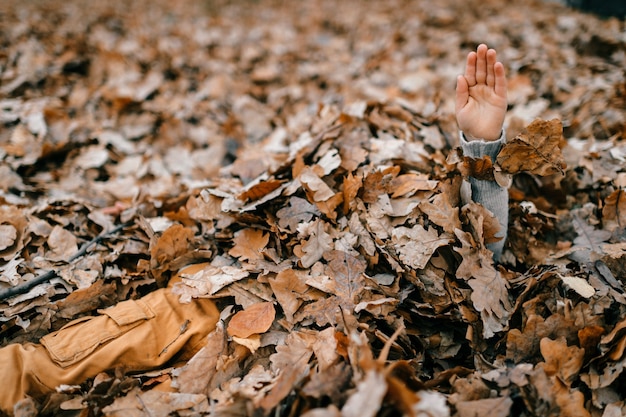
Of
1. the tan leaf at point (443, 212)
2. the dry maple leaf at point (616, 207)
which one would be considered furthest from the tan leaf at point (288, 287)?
the dry maple leaf at point (616, 207)

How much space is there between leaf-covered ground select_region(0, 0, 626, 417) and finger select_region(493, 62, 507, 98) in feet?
1.06

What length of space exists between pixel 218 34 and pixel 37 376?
4354 mm

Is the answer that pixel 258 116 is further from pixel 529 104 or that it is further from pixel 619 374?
pixel 619 374

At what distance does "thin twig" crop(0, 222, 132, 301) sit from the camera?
62.9 inches

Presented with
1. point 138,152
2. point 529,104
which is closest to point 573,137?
point 529,104

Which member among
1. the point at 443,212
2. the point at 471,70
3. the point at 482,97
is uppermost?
the point at 471,70

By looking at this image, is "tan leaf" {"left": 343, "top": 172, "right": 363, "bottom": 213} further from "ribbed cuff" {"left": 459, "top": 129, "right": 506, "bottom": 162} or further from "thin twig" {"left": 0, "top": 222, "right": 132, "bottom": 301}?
"thin twig" {"left": 0, "top": 222, "right": 132, "bottom": 301}

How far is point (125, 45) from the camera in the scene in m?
4.11

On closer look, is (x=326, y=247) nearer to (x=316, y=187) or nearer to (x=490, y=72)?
(x=316, y=187)

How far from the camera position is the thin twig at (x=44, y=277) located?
5.24 ft

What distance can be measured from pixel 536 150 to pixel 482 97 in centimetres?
34

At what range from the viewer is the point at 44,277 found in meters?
1.70

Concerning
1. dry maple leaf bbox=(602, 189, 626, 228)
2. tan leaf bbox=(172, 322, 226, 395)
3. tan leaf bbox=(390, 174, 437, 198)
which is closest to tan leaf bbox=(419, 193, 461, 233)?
tan leaf bbox=(390, 174, 437, 198)

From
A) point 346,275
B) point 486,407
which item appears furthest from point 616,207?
point 346,275
